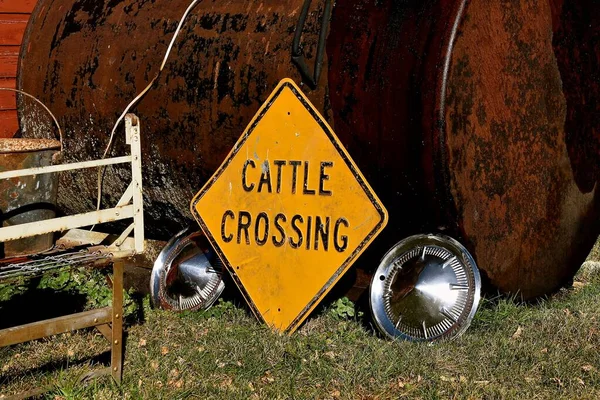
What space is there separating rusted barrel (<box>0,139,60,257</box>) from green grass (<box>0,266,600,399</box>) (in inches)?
23.9

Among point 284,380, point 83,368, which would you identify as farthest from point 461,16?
point 83,368

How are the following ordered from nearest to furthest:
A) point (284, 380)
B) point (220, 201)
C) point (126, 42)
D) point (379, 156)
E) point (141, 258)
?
point (284, 380) → point (379, 156) → point (220, 201) → point (126, 42) → point (141, 258)

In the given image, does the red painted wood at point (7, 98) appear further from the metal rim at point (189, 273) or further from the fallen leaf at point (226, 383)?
the fallen leaf at point (226, 383)

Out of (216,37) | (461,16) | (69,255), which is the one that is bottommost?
(69,255)

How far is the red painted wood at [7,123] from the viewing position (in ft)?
26.0

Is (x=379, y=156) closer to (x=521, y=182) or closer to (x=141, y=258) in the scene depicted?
(x=521, y=182)

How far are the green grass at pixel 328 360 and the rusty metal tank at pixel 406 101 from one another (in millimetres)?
359

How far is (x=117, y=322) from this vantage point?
433 cm

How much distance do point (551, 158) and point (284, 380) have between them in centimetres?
197

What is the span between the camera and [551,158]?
5.09 metres

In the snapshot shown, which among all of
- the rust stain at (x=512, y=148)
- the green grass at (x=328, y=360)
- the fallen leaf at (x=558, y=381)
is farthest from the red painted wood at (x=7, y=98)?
the fallen leaf at (x=558, y=381)

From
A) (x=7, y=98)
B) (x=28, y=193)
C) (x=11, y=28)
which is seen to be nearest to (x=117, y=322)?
(x=28, y=193)

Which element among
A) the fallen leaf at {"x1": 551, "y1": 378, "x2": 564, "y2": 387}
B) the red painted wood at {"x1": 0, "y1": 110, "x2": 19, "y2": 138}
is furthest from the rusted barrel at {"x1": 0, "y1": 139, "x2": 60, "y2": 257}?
the red painted wood at {"x1": 0, "y1": 110, "x2": 19, "y2": 138}

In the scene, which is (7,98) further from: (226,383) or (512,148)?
(512,148)
